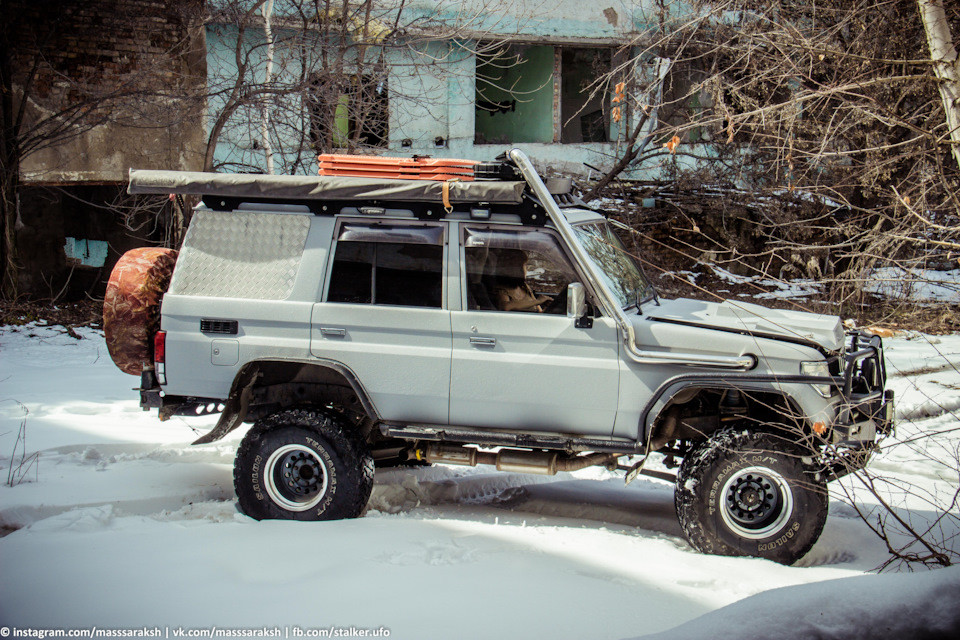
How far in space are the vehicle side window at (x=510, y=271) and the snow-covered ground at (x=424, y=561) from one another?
4.56 ft

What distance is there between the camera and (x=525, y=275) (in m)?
5.14

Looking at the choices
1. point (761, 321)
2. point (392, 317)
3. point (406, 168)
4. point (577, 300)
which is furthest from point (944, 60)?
point (392, 317)

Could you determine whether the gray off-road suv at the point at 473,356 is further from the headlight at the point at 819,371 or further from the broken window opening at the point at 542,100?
the broken window opening at the point at 542,100

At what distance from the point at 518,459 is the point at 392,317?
1187 mm

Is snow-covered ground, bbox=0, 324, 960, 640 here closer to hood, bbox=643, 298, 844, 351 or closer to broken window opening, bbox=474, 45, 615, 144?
hood, bbox=643, 298, 844, 351

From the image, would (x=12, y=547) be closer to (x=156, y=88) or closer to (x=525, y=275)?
(x=525, y=275)

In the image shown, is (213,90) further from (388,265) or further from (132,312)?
(388,265)

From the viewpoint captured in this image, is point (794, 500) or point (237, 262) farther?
point (237, 262)

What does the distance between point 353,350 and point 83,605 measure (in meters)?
2.02

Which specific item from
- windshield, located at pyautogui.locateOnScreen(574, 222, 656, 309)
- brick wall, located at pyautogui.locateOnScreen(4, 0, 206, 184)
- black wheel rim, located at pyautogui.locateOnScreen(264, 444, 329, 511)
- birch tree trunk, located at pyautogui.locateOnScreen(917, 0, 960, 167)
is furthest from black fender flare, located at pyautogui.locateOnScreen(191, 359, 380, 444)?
brick wall, located at pyautogui.locateOnScreen(4, 0, 206, 184)

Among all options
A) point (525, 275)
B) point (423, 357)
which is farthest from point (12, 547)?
point (525, 275)

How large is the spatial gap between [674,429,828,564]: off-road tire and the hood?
0.61 m

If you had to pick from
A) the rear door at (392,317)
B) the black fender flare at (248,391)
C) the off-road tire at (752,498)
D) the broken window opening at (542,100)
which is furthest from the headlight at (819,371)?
the broken window opening at (542,100)

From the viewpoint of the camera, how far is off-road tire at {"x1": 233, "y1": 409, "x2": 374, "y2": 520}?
5.14 metres
